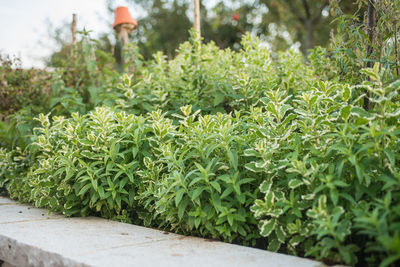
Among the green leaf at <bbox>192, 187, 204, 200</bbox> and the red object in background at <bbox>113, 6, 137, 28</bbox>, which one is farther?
the red object in background at <bbox>113, 6, 137, 28</bbox>

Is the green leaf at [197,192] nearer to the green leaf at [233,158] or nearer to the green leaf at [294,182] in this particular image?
the green leaf at [233,158]

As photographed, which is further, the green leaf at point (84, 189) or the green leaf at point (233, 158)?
the green leaf at point (84, 189)

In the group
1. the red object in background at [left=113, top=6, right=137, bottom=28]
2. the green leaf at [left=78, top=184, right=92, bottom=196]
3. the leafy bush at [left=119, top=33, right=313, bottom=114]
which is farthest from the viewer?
the red object in background at [left=113, top=6, right=137, bottom=28]

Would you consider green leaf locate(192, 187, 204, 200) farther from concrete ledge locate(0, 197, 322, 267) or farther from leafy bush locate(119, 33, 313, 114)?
leafy bush locate(119, 33, 313, 114)

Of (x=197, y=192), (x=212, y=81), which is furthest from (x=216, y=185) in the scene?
(x=212, y=81)

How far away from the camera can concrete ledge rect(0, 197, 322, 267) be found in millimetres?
1776

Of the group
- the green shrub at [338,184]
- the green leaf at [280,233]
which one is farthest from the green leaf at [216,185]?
the green leaf at [280,233]

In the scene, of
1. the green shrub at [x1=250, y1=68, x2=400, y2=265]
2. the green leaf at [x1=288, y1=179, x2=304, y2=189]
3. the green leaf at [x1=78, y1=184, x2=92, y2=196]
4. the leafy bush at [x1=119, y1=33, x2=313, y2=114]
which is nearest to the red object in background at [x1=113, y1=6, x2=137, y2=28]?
the leafy bush at [x1=119, y1=33, x2=313, y2=114]

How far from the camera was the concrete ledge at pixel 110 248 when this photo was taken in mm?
1776

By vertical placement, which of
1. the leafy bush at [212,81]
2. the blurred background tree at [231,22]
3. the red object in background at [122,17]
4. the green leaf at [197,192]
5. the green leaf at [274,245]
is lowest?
the green leaf at [274,245]

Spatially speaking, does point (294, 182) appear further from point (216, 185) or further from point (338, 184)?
point (216, 185)

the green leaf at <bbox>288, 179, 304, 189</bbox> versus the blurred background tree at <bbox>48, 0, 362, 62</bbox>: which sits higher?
the blurred background tree at <bbox>48, 0, 362, 62</bbox>

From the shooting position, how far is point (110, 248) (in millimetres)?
1987

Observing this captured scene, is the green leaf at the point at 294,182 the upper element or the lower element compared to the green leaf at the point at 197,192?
upper
